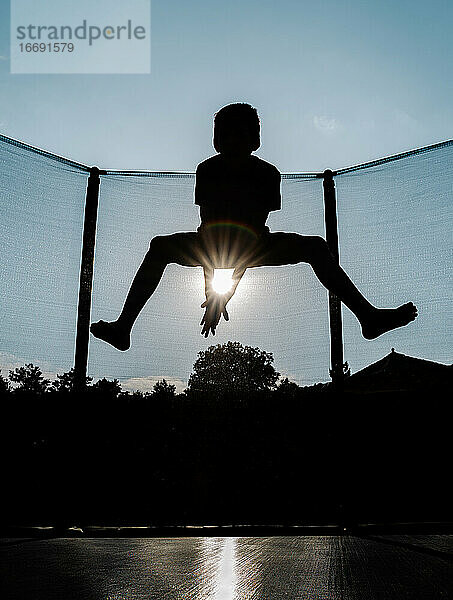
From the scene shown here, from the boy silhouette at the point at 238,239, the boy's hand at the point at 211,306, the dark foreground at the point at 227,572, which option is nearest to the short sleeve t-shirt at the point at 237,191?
the boy silhouette at the point at 238,239

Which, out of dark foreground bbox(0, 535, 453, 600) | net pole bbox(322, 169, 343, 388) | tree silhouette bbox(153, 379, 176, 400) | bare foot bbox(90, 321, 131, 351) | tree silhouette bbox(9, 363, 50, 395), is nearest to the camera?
dark foreground bbox(0, 535, 453, 600)

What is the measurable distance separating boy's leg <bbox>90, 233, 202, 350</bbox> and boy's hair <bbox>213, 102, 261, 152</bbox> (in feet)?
0.93

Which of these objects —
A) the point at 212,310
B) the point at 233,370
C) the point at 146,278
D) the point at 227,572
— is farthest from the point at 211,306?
the point at 233,370

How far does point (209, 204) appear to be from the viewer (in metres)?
1.68

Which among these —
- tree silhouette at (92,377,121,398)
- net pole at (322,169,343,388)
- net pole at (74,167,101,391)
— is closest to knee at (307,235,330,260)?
net pole at (322,169,343,388)

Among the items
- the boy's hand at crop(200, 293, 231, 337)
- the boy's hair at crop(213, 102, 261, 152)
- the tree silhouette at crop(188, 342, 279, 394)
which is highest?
the boy's hair at crop(213, 102, 261, 152)

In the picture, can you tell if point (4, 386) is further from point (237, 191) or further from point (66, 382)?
point (237, 191)

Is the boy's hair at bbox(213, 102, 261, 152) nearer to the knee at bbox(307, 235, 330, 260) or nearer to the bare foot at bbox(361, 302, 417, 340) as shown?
the knee at bbox(307, 235, 330, 260)

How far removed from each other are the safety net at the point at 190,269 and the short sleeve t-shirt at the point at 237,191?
2324 mm

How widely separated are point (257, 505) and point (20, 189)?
270 centimetres

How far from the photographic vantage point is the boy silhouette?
1.64 meters

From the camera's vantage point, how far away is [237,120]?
168cm

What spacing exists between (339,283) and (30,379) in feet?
9.81

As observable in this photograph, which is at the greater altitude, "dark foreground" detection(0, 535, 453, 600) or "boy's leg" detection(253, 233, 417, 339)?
"boy's leg" detection(253, 233, 417, 339)
